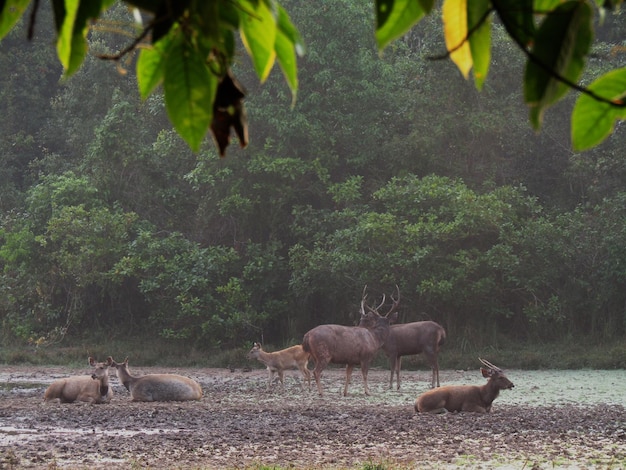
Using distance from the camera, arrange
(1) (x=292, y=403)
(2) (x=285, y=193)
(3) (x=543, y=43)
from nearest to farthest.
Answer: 1. (3) (x=543, y=43)
2. (1) (x=292, y=403)
3. (2) (x=285, y=193)

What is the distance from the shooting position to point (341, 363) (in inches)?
493

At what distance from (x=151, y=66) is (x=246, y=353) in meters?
14.9

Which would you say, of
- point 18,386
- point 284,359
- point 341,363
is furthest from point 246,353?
point 18,386

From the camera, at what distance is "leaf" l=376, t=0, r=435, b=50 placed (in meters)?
0.92

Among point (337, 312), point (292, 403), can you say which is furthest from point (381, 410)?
point (337, 312)

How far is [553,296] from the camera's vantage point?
16094mm

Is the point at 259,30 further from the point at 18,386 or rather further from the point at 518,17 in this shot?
the point at 18,386

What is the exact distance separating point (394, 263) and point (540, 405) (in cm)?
571

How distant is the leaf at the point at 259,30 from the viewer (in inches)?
35.8

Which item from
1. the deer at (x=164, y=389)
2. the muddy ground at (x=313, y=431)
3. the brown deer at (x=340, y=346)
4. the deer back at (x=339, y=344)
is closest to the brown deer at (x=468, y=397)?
the muddy ground at (x=313, y=431)

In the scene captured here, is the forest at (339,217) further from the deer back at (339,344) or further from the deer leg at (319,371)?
the deer leg at (319,371)

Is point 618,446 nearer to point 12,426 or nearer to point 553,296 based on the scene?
point 12,426

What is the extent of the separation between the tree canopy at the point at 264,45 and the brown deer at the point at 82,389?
1012 cm

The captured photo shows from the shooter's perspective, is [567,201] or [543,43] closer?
[543,43]
